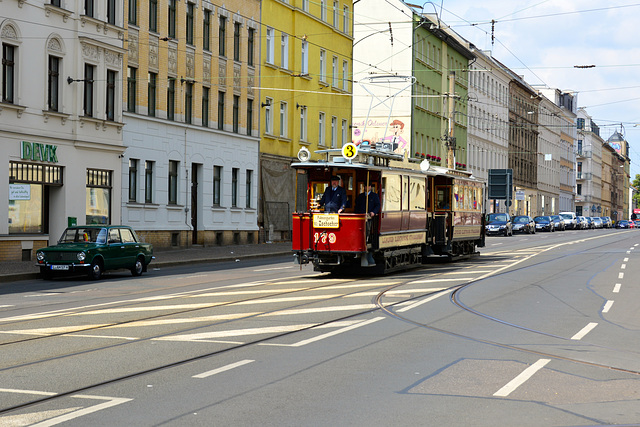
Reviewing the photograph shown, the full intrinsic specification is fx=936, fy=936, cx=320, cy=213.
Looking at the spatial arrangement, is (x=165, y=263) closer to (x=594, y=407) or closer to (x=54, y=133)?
(x=54, y=133)

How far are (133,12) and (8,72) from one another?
7.88 m

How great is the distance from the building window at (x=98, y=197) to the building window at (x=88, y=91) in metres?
2.13

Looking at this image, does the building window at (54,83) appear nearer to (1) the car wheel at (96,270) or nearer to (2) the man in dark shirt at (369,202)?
(1) the car wheel at (96,270)

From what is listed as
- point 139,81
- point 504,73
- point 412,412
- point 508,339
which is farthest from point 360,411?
point 504,73

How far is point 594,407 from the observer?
7.87 meters

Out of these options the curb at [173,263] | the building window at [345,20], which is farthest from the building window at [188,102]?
the building window at [345,20]

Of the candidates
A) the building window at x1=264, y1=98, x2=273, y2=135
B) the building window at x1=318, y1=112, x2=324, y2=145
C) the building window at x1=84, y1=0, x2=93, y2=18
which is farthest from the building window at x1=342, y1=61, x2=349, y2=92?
the building window at x1=84, y1=0, x2=93, y2=18

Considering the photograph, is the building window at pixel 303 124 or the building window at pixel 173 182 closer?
the building window at pixel 173 182

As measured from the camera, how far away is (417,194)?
26.9 meters

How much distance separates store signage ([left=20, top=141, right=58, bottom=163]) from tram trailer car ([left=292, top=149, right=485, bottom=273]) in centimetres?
995

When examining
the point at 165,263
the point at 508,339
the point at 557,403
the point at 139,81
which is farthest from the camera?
the point at 139,81

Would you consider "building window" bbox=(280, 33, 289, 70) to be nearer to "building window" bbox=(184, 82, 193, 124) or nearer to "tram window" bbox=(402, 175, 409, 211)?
"building window" bbox=(184, 82, 193, 124)

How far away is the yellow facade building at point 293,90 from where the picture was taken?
47562mm

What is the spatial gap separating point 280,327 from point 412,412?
5616 mm
